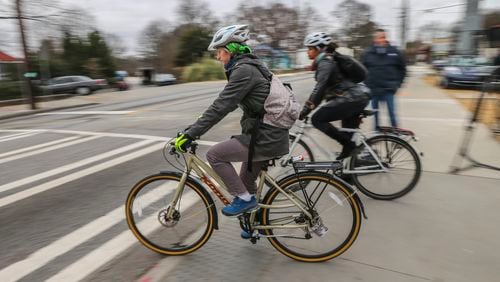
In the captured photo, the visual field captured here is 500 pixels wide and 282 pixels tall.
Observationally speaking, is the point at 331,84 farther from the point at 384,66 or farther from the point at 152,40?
the point at 152,40

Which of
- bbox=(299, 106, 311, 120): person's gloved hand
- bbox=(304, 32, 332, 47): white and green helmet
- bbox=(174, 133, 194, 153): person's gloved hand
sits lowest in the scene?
bbox=(299, 106, 311, 120): person's gloved hand

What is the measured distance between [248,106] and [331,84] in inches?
72.1

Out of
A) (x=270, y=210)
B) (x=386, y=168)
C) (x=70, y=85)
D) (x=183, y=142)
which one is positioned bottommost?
(x=70, y=85)

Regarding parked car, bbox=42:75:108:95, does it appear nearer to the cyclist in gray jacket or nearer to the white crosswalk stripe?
the white crosswalk stripe

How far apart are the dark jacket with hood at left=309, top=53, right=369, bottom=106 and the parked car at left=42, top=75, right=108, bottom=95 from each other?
23.6 m

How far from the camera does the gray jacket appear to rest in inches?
120

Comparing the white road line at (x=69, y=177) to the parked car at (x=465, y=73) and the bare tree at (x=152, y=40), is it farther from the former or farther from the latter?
the bare tree at (x=152, y=40)

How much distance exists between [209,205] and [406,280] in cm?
162

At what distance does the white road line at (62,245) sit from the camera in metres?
3.35

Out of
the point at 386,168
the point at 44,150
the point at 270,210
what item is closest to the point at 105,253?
the point at 270,210

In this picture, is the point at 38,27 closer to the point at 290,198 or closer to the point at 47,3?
the point at 47,3

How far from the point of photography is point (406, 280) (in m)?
3.03

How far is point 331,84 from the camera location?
15.5ft

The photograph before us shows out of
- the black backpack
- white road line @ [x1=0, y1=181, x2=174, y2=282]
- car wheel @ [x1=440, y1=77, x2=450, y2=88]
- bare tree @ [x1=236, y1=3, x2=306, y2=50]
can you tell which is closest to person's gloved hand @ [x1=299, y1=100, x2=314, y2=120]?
the black backpack
